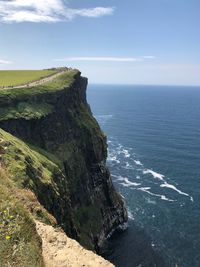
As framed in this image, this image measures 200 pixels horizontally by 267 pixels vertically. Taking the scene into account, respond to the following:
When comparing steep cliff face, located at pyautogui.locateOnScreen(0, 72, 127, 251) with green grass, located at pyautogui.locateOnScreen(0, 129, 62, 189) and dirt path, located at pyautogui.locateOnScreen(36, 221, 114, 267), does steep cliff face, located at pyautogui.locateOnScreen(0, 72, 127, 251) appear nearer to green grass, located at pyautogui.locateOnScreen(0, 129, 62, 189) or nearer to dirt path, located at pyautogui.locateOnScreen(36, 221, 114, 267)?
green grass, located at pyautogui.locateOnScreen(0, 129, 62, 189)

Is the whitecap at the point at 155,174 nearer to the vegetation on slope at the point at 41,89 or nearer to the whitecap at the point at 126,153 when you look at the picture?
the whitecap at the point at 126,153

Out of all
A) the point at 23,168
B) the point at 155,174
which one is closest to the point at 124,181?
the point at 155,174

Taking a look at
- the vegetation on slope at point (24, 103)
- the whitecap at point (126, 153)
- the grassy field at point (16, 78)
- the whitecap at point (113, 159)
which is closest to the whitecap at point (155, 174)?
the whitecap at point (113, 159)

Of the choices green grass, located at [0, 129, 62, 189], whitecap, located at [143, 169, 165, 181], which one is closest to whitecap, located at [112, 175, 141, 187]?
whitecap, located at [143, 169, 165, 181]

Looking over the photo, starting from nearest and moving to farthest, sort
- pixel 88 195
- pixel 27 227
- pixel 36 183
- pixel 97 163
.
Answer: pixel 27 227 → pixel 36 183 → pixel 88 195 → pixel 97 163

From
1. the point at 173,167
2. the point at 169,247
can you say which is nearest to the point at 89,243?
the point at 169,247

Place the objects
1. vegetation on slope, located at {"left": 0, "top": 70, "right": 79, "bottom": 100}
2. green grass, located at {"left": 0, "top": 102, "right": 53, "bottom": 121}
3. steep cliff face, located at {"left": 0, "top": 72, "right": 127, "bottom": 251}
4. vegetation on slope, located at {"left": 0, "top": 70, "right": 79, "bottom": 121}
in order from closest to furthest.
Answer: steep cliff face, located at {"left": 0, "top": 72, "right": 127, "bottom": 251} < green grass, located at {"left": 0, "top": 102, "right": 53, "bottom": 121} < vegetation on slope, located at {"left": 0, "top": 70, "right": 79, "bottom": 121} < vegetation on slope, located at {"left": 0, "top": 70, "right": 79, "bottom": 100}

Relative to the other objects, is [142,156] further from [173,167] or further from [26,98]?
[26,98]
